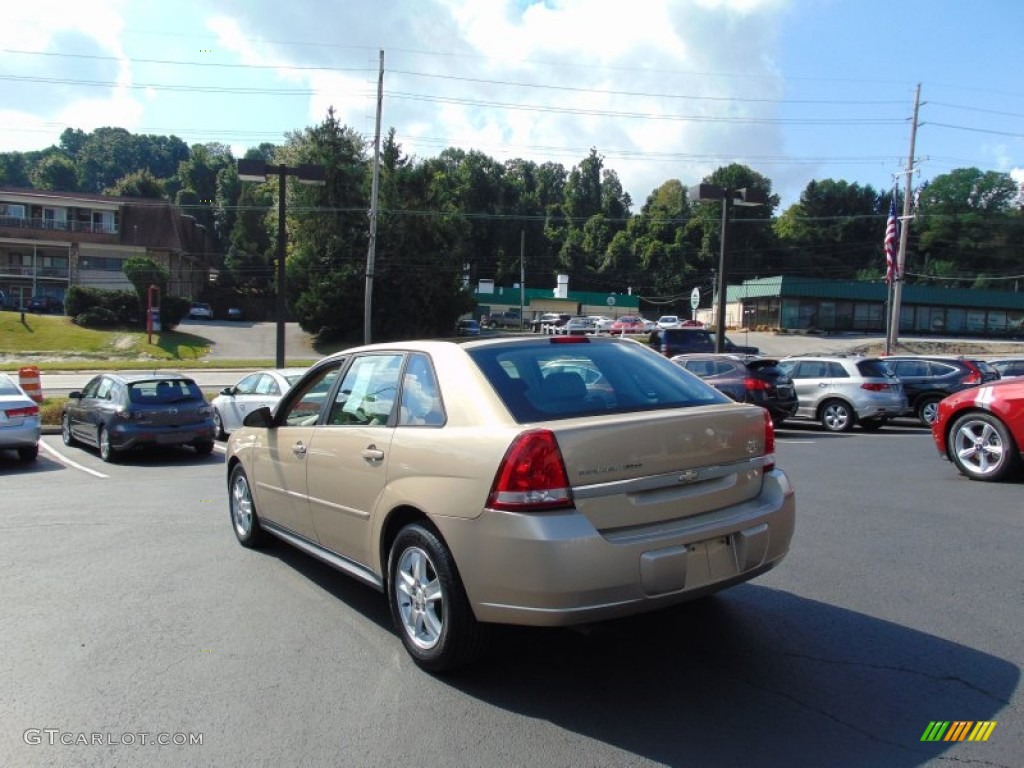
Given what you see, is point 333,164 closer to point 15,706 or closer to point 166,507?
point 166,507

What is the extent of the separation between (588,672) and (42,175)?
452 feet

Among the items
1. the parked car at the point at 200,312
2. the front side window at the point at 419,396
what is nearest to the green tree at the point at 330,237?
the parked car at the point at 200,312

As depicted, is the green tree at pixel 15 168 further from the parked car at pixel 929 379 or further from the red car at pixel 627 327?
the parked car at pixel 929 379

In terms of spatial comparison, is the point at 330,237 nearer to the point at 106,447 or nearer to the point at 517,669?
the point at 106,447

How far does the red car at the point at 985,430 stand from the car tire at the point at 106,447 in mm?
12524

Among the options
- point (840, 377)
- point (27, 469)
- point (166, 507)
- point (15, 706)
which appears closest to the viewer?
point (15, 706)

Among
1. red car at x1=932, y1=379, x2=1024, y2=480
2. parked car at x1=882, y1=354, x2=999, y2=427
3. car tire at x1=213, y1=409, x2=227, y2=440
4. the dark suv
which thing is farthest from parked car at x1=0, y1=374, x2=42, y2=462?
the dark suv

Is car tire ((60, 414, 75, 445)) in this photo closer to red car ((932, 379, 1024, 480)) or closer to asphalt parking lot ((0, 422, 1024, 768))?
asphalt parking lot ((0, 422, 1024, 768))

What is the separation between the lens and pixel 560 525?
11.7ft

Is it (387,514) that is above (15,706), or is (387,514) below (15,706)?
above

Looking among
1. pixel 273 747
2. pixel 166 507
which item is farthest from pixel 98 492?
pixel 273 747

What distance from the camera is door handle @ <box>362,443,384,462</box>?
4.42 meters

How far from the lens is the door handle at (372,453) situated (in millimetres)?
4422

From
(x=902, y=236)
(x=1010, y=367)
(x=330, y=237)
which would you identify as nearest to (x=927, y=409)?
(x=1010, y=367)
